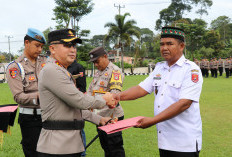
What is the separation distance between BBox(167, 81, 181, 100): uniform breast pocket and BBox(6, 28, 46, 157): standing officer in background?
69.3 inches

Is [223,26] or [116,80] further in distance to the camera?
[223,26]


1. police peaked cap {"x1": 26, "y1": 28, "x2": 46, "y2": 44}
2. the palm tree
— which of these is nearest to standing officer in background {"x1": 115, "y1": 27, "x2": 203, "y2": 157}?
police peaked cap {"x1": 26, "y1": 28, "x2": 46, "y2": 44}

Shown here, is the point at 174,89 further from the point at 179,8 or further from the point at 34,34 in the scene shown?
the point at 179,8

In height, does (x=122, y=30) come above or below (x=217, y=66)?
above

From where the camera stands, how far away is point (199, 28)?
3966cm

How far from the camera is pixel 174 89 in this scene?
2.58 meters

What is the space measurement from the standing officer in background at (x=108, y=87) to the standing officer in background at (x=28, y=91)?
1.09 m

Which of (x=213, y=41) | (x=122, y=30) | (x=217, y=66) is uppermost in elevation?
(x=122, y=30)

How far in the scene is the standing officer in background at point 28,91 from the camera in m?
3.26

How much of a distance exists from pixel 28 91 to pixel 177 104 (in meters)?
2.13

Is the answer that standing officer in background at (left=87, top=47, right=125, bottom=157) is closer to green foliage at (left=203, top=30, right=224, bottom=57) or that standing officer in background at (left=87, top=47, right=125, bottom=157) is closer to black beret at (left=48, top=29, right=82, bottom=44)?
black beret at (left=48, top=29, right=82, bottom=44)

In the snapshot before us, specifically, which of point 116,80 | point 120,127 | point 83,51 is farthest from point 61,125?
point 83,51

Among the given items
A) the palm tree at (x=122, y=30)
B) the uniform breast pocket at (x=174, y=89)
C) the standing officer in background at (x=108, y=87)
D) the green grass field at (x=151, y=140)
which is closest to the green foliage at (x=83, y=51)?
the palm tree at (x=122, y=30)

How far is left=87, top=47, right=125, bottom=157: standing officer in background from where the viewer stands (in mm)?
4105
